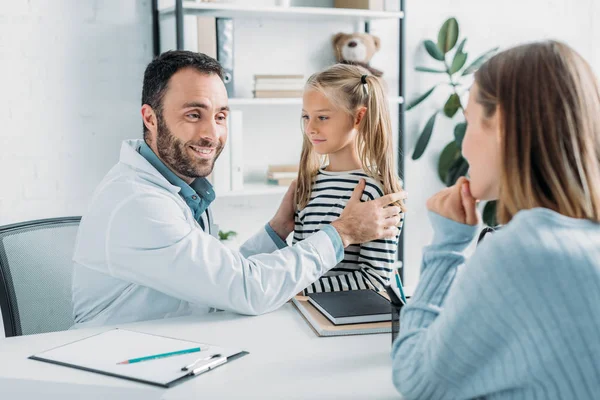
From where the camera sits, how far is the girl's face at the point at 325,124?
76.4 inches

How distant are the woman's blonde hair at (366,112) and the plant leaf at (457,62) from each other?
4.61ft

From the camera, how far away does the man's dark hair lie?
5.71 ft

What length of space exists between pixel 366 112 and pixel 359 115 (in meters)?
0.02

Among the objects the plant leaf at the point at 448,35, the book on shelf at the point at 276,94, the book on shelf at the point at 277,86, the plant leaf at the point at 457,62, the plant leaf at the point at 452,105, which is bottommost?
the plant leaf at the point at 452,105

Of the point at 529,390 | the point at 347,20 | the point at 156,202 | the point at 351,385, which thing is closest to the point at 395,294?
the point at 351,385

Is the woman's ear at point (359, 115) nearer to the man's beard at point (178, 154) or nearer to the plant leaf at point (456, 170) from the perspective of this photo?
the man's beard at point (178, 154)

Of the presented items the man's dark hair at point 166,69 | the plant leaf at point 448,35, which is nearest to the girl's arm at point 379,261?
the man's dark hair at point 166,69

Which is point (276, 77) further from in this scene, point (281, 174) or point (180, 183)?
point (180, 183)

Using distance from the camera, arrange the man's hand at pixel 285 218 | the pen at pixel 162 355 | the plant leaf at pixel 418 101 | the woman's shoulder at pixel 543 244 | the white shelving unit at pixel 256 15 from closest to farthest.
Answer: the woman's shoulder at pixel 543 244, the pen at pixel 162 355, the man's hand at pixel 285 218, the white shelving unit at pixel 256 15, the plant leaf at pixel 418 101

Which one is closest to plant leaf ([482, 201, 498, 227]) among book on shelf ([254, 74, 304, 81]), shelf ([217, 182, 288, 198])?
shelf ([217, 182, 288, 198])

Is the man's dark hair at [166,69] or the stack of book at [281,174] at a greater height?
the man's dark hair at [166,69]

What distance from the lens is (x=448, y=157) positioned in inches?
135

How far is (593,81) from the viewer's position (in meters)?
0.90

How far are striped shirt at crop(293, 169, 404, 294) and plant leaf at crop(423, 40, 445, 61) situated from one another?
4.98 feet
